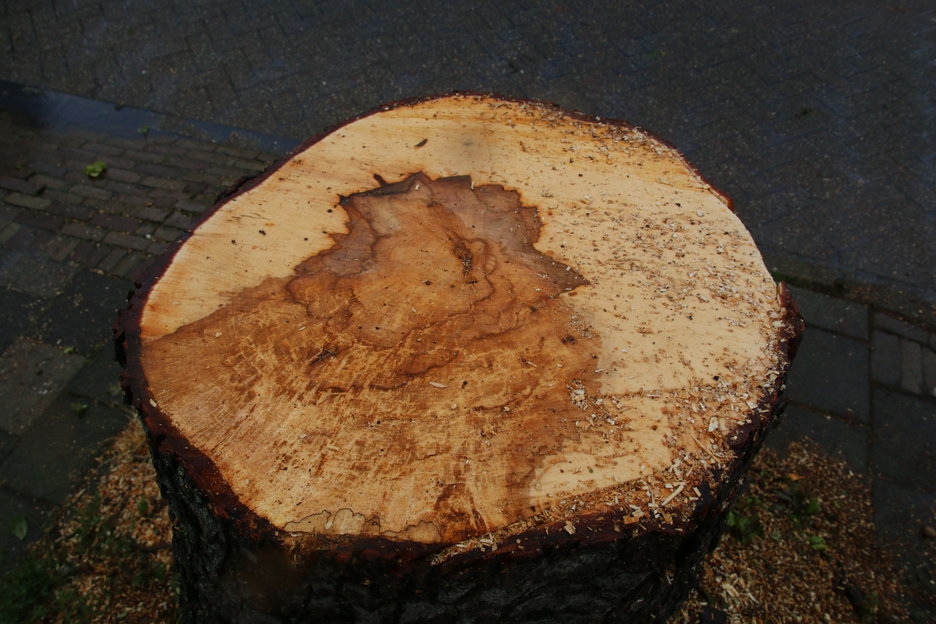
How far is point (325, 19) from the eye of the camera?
5340 mm

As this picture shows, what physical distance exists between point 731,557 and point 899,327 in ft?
5.61

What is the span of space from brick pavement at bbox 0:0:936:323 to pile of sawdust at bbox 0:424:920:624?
1.45 m

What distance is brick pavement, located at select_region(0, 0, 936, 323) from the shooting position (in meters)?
3.95

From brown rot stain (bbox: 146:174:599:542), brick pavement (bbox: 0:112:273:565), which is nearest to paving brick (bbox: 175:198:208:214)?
brick pavement (bbox: 0:112:273:565)

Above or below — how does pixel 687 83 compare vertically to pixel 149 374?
below

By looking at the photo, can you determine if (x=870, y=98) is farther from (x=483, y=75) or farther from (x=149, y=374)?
(x=149, y=374)

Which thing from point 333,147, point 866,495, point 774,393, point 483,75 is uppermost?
point 333,147

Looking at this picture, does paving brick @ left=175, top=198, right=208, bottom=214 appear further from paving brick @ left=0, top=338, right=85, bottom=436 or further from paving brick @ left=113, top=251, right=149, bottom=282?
paving brick @ left=0, top=338, right=85, bottom=436

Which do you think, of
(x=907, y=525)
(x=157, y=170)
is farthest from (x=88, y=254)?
(x=907, y=525)

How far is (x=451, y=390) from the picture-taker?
1480 mm

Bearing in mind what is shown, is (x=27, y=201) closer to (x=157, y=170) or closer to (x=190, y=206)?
(x=157, y=170)

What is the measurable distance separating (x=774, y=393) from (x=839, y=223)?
9.15 feet

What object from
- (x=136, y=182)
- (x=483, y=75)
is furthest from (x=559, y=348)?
(x=483, y=75)

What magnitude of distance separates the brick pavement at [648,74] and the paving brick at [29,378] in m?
2.02
